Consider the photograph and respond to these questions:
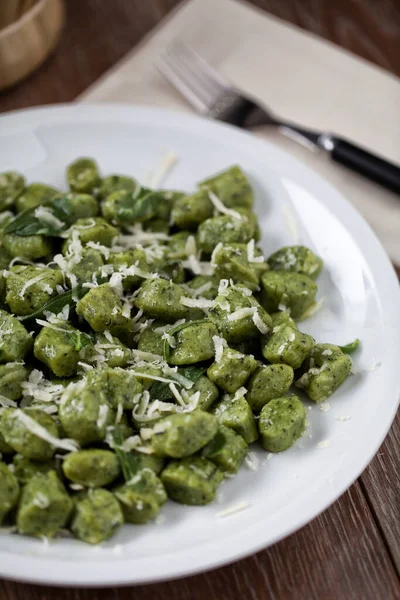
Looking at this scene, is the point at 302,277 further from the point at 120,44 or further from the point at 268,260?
the point at 120,44

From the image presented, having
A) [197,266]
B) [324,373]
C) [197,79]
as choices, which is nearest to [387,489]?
[324,373]

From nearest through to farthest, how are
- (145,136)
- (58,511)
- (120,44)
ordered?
(58,511) < (145,136) < (120,44)

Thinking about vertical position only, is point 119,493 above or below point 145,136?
below

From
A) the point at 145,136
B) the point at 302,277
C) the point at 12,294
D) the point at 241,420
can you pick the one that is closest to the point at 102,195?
the point at 145,136

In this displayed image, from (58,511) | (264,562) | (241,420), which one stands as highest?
(241,420)

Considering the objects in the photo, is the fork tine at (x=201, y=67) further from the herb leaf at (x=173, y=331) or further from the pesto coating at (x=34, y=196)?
the herb leaf at (x=173, y=331)
